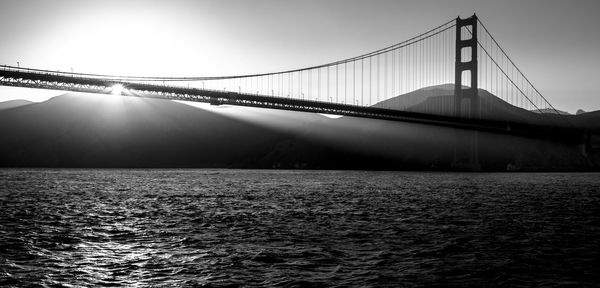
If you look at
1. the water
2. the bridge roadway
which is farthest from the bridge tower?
the water

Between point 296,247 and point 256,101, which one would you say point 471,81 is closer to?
point 256,101

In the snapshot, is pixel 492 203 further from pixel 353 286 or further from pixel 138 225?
pixel 353 286

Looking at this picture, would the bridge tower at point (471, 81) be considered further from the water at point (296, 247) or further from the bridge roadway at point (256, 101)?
the water at point (296, 247)

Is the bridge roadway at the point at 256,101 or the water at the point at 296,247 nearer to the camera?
the water at the point at 296,247

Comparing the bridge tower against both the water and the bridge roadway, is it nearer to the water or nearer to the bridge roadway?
the bridge roadway

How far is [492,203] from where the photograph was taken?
120ft

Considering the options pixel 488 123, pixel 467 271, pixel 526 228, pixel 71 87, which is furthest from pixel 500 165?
pixel 467 271

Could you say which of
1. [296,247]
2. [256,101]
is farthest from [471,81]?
[296,247]

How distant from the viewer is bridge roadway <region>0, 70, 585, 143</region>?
66.0 meters

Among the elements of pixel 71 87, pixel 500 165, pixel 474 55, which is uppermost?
pixel 474 55

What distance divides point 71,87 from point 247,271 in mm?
61614

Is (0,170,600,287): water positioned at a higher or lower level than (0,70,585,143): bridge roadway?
lower

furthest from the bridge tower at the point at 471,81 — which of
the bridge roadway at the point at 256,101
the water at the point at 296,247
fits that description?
the water at the point at 296,247

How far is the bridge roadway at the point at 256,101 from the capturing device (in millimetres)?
66000
